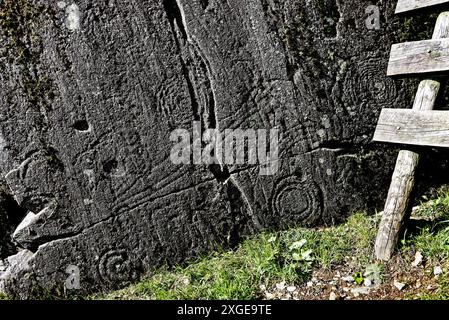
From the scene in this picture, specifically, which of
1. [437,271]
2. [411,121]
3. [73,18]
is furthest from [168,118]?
[437,271]

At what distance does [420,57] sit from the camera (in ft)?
11.6

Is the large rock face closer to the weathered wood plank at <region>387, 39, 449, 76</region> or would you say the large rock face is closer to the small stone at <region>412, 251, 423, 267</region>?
the weathered wood plank at <region>387, 39, 449, 76</region>

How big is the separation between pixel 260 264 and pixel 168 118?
1.12 meters

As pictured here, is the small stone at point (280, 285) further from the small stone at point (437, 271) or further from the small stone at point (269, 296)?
the small stone at point (437, 271)

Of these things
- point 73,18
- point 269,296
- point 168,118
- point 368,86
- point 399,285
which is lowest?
point 269,296

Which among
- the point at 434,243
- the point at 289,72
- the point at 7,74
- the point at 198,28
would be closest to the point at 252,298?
the point at 434,243

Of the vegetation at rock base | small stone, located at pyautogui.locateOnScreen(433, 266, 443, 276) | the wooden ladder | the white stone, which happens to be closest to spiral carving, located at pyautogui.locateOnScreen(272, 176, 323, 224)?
the vegetation at rock base

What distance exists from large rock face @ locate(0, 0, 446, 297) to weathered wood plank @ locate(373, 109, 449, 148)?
454 mm

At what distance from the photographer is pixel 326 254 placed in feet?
12.6

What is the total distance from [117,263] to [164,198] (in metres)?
0.54

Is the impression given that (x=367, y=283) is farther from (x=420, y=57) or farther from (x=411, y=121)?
(x=420, y=57)

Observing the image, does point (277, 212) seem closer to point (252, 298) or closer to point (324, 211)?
point (324, 211)

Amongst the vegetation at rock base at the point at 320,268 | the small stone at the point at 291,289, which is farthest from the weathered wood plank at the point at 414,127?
the small stone at the point at 291,289

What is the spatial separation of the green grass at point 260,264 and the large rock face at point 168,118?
0.11m
